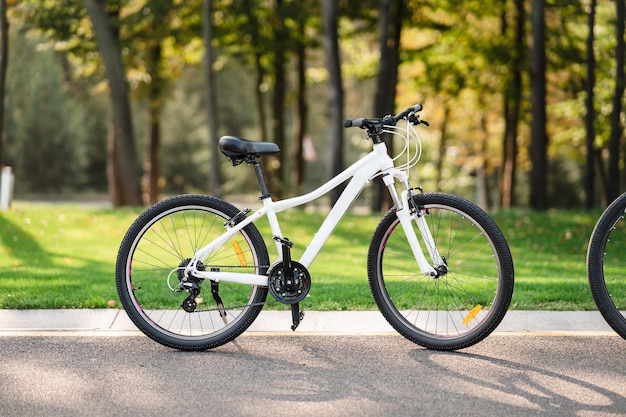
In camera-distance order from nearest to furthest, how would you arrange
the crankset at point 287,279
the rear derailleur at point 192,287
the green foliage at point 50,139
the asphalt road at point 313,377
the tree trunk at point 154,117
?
1. the asphalt road at point 313,377
2. the crankset at point 287,279
3. the rear derailleur at point 192,287
4. the tree trunk at point 154,117
5. the green foliage at point 50,139

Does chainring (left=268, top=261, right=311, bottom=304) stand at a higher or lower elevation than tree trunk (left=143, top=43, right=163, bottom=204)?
lower

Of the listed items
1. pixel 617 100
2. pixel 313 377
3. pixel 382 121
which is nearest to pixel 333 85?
pixel 617 100

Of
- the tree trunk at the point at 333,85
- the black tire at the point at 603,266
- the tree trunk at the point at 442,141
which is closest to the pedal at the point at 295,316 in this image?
the black tire at the point at 603,266

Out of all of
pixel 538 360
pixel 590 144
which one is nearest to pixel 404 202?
pixel 538 360

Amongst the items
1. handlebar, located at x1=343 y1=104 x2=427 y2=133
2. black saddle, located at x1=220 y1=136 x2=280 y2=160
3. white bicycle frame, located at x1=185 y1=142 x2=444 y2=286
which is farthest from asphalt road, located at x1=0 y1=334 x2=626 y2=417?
handlebar, located at x1=343 y1=104 x2=427 y2=133

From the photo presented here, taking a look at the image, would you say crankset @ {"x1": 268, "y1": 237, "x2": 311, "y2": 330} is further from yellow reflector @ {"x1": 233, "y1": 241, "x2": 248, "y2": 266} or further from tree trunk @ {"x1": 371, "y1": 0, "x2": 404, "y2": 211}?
tree trunk @ {"x1": 371, "y1": 0, "x2": 404, "y2": 211}

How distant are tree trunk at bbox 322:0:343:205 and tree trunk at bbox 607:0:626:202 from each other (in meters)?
5.46

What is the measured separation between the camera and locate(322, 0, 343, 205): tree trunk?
16.8m

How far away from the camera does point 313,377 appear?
4562mm

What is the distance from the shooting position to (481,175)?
35.9 m

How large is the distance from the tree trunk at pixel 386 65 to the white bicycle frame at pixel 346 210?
12.9m

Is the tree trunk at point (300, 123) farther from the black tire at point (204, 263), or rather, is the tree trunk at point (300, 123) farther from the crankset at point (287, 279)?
the crankset at point (287, 279)

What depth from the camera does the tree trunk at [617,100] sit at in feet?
55.4

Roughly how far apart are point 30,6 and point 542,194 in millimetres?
12005
